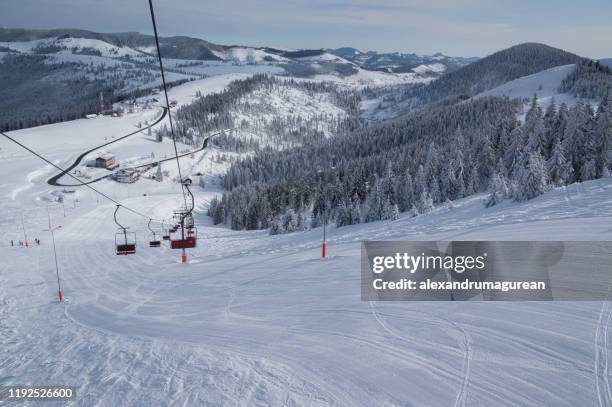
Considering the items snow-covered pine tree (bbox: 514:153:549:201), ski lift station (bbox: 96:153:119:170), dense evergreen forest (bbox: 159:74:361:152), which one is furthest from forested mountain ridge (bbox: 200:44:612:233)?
A: dense evergreen forest (bbox: 159:74:361:152)

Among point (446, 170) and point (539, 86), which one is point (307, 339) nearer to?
point (446, 170)

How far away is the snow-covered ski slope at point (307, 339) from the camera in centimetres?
719

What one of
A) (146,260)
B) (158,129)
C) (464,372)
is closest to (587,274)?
(464,372)

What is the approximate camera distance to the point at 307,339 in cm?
963

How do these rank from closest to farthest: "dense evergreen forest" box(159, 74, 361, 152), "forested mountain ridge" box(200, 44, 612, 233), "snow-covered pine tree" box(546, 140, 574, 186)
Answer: "snow-covered pine tree" box(546, 140, 574, 186), "forested mountain ridge" box(200, 44, 612, 233), "dense evergreen forest" box(159, 74, 361, 152)

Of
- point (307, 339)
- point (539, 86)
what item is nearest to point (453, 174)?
point (307, 339)

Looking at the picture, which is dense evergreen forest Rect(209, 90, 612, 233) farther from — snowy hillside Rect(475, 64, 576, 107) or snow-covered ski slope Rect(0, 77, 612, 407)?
snowy hillside Rect(475, 64, 576, 107)

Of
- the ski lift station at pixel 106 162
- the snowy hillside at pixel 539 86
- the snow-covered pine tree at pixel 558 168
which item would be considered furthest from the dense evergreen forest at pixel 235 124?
the snow-covered pine tree at pixel 558 168

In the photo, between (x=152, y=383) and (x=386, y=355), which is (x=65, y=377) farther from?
(x=386, y=355)

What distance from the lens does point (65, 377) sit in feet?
30.5

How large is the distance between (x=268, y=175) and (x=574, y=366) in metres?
109

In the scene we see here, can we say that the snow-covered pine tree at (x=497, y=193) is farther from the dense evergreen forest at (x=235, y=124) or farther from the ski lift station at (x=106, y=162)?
the dense evergreen forest at (x=235, y=124)

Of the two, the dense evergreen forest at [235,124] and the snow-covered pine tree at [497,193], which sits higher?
the dense evergreen forest at [235,124]

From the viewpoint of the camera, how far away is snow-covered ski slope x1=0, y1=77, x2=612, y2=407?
23.6 feet
